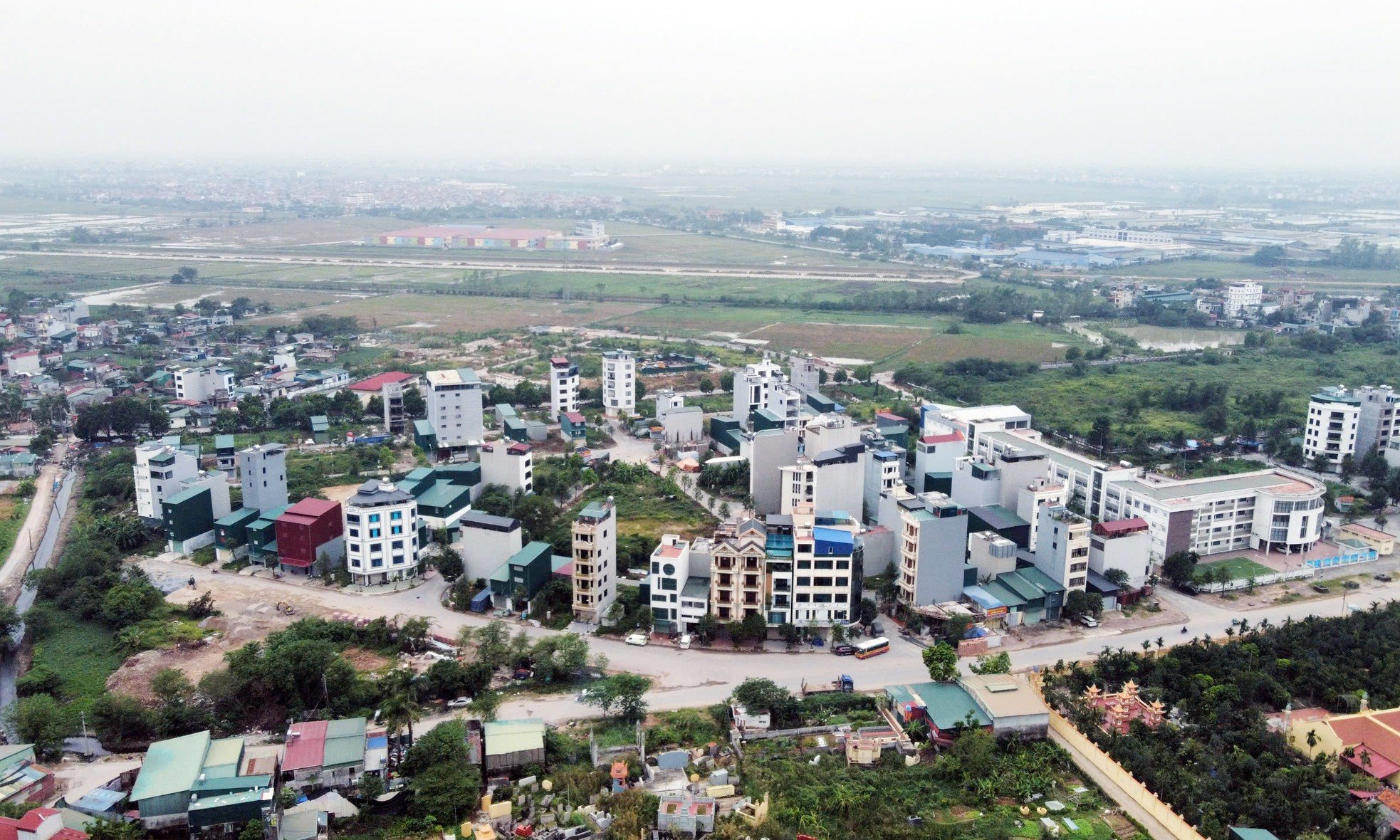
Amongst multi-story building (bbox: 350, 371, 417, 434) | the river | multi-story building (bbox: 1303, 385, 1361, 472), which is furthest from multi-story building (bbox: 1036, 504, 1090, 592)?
multi-story building (bbox: 350, 371, 417, 434)

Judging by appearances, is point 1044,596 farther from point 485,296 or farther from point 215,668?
point 485,296

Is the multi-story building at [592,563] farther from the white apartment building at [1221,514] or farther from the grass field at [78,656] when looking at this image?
the white apartment building at [1221,514]

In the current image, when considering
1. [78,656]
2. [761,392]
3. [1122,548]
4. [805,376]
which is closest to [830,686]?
[1122,548]

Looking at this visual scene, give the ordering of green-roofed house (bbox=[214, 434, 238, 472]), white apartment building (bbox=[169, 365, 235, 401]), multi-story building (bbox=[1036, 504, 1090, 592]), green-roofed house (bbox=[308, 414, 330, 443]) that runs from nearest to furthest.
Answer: multi-story building (bbox=[1036, 504, 1090, 592]) < green-roofed house (bbox=[214, 434, 238, 472]) < green-roofed house (bbox=[308, 414, 330, 443]) < white apartment building (bbox=[169, 365, 235, 401])

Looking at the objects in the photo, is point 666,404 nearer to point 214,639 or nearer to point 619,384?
point 619,384

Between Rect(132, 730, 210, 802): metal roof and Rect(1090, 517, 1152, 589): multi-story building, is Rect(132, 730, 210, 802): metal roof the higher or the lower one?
the lower one

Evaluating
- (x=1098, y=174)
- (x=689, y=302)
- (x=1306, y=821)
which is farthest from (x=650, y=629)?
(x=1098, y=174)

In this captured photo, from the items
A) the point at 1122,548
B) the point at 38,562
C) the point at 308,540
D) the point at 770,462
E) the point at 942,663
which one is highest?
the point at 770,462

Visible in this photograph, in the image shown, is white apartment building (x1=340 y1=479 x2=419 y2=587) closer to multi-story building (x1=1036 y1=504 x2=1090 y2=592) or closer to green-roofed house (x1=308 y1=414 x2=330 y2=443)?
green-roofed house (x1=308 y1=414 x2=330 y2=443)
